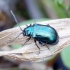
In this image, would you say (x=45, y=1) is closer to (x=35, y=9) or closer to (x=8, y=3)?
(x=35, y=9)

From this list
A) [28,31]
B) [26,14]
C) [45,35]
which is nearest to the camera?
[45,35]

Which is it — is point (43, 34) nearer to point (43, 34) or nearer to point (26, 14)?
point (43, 34)

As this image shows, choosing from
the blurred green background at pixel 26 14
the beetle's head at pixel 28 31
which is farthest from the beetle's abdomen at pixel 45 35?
the blurred green background at pixel 26 14

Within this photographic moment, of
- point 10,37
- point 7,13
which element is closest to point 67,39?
point 10,37

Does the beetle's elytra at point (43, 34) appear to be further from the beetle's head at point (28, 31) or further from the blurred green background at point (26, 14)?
the blurred green background at point (26, 14)

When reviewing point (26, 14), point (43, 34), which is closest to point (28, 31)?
point (43, 34)

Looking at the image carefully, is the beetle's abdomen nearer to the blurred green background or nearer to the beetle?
the beetle

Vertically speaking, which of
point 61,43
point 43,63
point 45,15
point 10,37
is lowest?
point 43,63

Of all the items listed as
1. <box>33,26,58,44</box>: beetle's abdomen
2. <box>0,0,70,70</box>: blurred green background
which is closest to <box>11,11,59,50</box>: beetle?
<box>33,26,58,44</box>: beetle's abdomen
